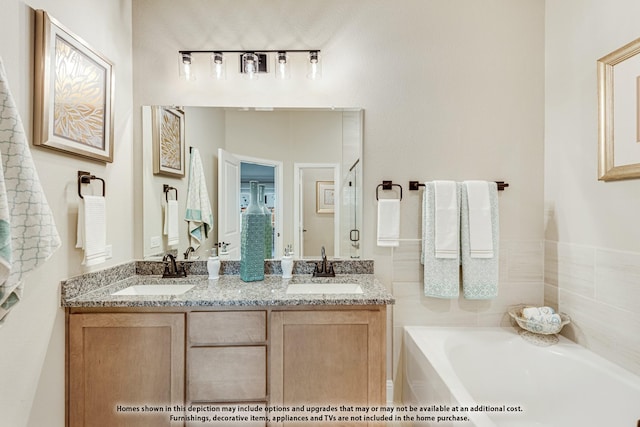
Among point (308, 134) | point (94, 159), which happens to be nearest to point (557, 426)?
point (308, 134)

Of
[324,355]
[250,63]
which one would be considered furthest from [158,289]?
[250,63]

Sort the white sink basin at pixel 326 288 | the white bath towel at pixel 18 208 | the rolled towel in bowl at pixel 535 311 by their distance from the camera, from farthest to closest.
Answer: the rolled towel in bowl at pixel 535 311
the white sink basin at pixel 326 288
the white bath towel at pixel 18 208

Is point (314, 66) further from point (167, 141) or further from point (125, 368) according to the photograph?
point (125, 368)

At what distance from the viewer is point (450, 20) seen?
200 centimetres

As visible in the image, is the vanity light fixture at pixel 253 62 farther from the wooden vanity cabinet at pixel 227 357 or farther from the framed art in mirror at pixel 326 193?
the wooden vanity cabinet at pixel 227 357

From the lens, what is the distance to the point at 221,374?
1.48m

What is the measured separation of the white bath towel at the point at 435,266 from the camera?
1876 millimetres

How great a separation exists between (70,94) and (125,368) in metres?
1.29

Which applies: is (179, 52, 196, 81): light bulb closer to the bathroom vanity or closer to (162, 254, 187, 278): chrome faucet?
(162, 254, 187, 278): chrome faucet

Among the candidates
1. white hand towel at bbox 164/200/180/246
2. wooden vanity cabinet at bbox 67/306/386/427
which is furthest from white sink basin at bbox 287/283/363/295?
white hand towel at bbox 164/200/180/246

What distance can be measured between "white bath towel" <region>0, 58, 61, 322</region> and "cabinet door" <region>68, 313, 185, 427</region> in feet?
1.67

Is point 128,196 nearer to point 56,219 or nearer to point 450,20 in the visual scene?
point 56,219

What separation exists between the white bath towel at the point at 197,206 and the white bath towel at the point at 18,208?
90cm

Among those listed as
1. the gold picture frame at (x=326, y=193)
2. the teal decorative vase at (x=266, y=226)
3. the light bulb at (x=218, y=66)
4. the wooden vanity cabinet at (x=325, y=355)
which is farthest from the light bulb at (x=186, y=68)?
the wooden vanity cabinet at (x=325, y=355)
